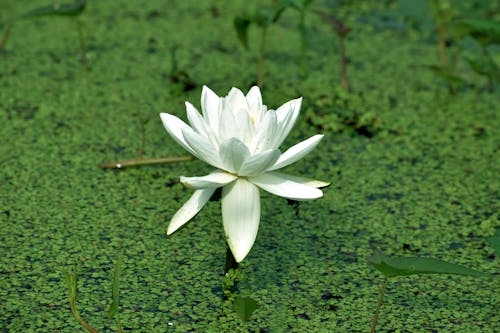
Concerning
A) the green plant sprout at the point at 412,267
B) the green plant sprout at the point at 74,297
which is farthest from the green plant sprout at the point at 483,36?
the green plant sprout at the point at 74,297

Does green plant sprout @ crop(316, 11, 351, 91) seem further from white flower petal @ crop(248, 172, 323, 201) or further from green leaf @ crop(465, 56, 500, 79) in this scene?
white flower petal @ crop(248, 172, 323, 201)

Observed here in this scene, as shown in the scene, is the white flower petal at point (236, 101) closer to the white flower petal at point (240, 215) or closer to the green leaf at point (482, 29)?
the white flower petal at point (240, 215)

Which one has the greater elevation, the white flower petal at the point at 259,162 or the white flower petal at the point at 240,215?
the white flower petal at the point at 259,162

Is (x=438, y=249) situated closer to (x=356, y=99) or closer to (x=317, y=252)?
(x=317, y=252)

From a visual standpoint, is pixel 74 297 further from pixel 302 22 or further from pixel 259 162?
pixel 302 22

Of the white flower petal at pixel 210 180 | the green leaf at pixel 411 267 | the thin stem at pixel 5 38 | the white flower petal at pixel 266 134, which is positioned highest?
the white flower petal at pixel 266 134

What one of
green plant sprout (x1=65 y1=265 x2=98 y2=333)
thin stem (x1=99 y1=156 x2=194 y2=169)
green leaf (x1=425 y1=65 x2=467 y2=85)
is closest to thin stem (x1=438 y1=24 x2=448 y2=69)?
green leaf (x1=425 y1=65 x2=467 y2=85)

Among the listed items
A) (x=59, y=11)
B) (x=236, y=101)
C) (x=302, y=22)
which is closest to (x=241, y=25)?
(x=302, y=22)
